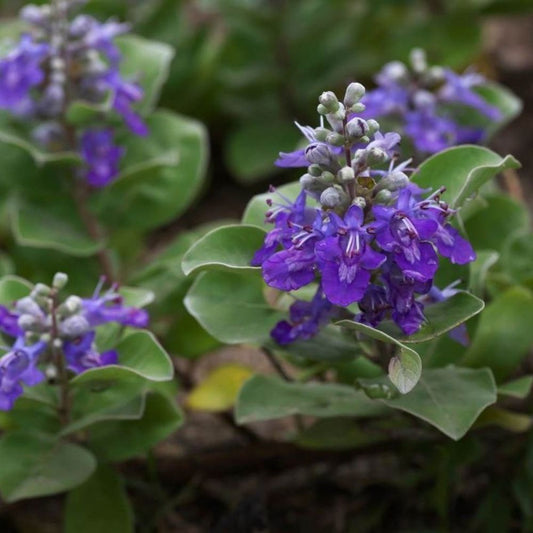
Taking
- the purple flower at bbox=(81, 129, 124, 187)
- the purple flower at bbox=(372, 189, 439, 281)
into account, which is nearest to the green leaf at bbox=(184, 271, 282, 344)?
the purple flower at bbox=(372, 189, 439, 281)

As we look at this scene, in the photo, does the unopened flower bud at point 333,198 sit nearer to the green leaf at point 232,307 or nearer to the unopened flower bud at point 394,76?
the green leaf at point 232,307

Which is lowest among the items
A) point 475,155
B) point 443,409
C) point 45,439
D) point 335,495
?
point 335,495

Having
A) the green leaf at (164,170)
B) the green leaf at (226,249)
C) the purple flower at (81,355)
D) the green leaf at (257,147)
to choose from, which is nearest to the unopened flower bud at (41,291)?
the purple flower at (81,355)

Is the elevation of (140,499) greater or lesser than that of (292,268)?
lesser

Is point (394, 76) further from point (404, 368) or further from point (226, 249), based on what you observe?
point (404, 368)

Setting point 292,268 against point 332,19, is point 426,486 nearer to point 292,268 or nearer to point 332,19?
point 292,268

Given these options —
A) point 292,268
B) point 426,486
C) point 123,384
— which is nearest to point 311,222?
point 292,268

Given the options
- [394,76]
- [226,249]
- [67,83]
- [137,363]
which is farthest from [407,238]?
[67,83]
